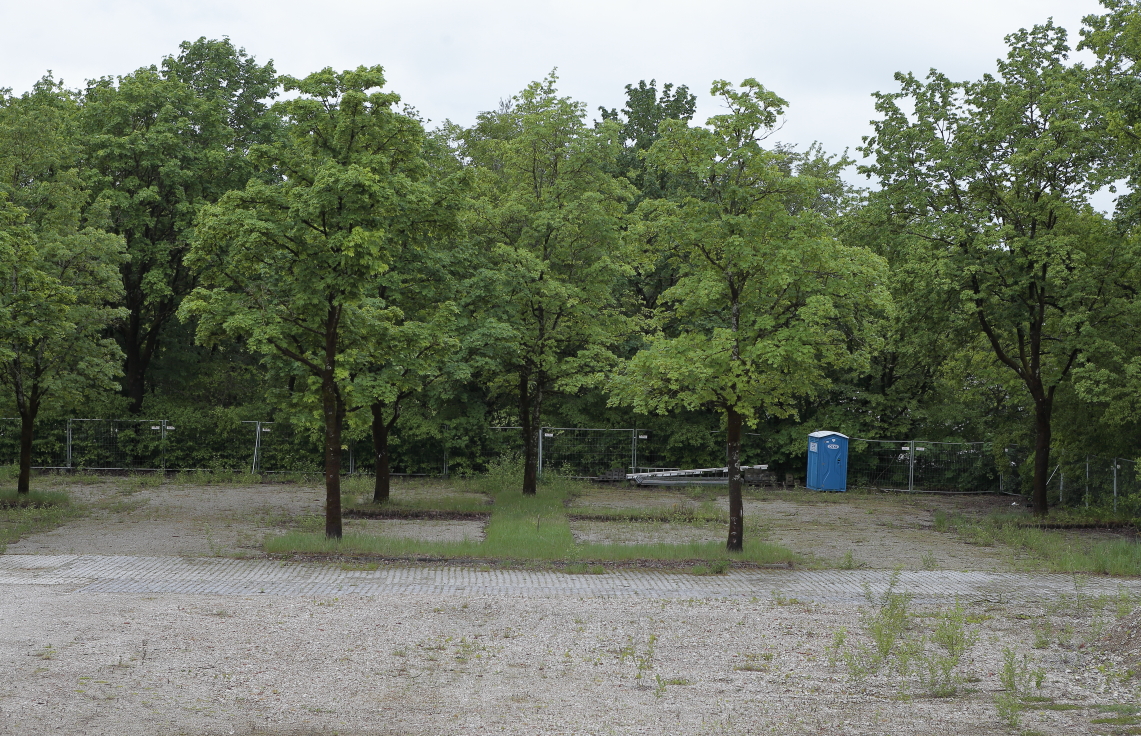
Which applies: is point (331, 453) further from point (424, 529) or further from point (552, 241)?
point (552, 241)

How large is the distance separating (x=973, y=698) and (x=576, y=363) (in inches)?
611

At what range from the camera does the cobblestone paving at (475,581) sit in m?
13.2

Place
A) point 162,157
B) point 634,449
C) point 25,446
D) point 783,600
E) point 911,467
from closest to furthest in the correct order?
1. point 783,600
2. point 25,446
3. point 162,157
4. point 911,467
5. point 634,449

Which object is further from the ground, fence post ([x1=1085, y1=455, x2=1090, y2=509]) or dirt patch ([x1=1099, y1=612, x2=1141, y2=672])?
fence post ([x1=1085, y1=455, x2=1090, y2=509])

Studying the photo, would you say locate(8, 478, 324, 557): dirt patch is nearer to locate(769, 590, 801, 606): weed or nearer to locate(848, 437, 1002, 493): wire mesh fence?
locate(769, 590, 801, 606): weed

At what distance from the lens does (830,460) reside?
29.5 metres

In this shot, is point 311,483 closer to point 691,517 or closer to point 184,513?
point 184,513

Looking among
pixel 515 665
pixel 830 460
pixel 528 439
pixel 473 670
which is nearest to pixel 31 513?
pixel 528 439

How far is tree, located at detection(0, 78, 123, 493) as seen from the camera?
62.4 feet

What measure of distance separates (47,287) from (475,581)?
11.0 m

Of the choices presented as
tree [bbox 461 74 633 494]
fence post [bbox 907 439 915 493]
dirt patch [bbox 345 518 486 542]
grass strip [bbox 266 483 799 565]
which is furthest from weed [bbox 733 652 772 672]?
fence post [bbox 907 439 915 493]

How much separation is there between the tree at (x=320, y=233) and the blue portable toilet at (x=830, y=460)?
53.3 ft

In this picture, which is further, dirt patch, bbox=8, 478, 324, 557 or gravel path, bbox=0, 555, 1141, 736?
dirt patch, bbox=8, 478, 324, 557

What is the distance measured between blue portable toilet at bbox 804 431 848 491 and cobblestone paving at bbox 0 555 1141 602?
14.2 meters
